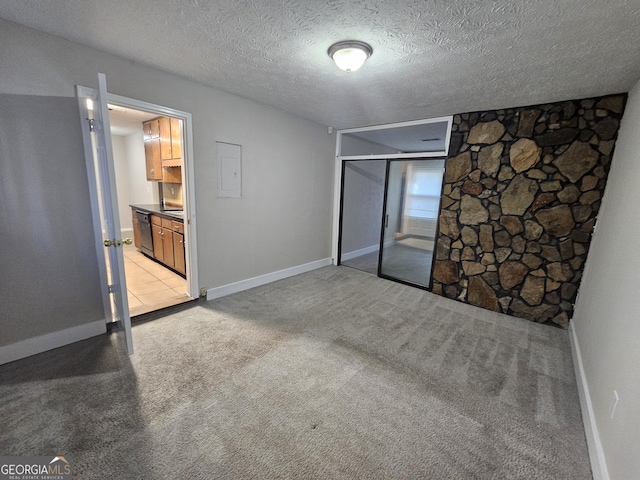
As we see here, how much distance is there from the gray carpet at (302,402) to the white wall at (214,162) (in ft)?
2.53

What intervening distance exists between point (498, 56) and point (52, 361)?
4010mm

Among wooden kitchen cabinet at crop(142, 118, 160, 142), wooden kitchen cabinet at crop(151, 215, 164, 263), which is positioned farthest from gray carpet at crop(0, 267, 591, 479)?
wooden kitchen cabinet at crop(142, 118, 160, 142)

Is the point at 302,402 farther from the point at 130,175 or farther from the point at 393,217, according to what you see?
the point at 130,175

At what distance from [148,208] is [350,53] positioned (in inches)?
168

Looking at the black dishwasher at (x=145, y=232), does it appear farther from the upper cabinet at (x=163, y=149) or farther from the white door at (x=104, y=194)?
the white door at (x=104, y=194)

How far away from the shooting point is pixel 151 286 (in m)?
3.50

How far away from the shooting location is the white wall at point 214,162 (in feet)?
6.31

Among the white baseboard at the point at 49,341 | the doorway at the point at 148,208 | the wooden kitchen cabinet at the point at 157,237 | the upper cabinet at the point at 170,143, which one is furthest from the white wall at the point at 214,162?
the wooden kitchen cabinet at the point at 157,237

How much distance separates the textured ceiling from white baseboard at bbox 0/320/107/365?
2.28m

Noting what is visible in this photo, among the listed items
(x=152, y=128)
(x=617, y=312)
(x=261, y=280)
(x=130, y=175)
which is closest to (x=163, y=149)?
(x=152, y=128)

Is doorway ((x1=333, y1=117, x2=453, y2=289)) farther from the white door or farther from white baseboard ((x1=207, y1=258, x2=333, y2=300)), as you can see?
the white door

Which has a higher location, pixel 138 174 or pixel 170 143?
pixel 170 143

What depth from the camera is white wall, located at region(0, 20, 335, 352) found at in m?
1.92

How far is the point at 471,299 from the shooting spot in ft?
11.2
